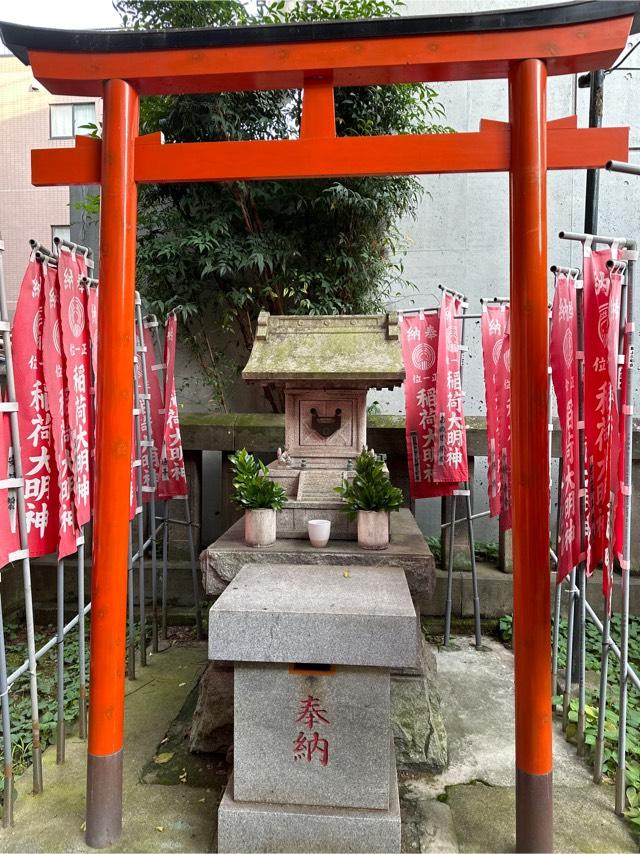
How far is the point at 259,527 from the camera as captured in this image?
13.5 feet

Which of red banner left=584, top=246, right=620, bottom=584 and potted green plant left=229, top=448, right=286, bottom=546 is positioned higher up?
red banner left=584, top=246, right=620, bottom=584

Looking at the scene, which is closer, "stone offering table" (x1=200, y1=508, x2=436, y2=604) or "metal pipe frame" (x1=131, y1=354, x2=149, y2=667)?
"stone offering table" (x1=200, y1=508, x2=436, y2=604)

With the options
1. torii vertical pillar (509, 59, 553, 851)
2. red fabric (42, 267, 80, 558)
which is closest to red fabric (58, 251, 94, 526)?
red fabric (42, 267, 80, 558)

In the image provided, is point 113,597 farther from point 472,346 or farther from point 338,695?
point 472,346

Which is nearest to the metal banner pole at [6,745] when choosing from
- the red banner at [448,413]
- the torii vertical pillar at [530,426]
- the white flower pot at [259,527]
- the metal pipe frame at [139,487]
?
the white flower pot at [259,527]

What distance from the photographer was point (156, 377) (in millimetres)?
5625

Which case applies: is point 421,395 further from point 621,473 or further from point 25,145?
point 25,145

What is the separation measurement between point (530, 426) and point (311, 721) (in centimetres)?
192

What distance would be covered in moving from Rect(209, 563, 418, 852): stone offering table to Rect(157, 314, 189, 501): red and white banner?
272 cm

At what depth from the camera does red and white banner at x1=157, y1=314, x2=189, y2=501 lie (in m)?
5.36

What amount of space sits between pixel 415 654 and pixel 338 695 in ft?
1.61

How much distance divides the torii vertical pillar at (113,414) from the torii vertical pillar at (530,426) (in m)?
2.15

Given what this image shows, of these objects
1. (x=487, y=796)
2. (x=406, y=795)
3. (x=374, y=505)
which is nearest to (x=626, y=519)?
(x=374, y=505)

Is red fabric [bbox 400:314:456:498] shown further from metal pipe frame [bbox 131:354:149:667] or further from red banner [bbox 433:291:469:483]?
metal pipe frame [bbox 131:354:149:667]
